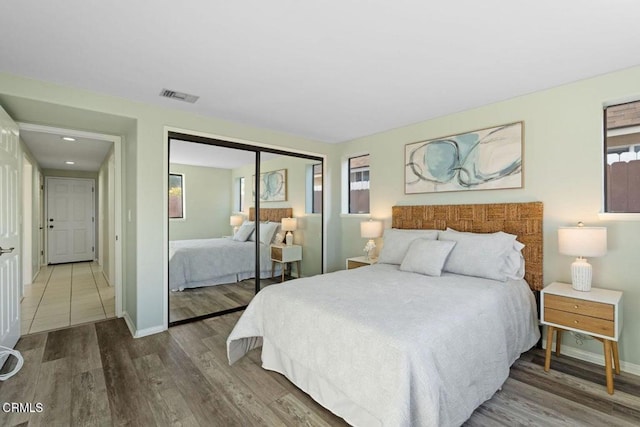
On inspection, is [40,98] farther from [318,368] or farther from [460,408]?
[460,408]

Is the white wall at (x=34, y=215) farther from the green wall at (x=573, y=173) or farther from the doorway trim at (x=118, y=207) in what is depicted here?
the green wall at (x=573, y=173)

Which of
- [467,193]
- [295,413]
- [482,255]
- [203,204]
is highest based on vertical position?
[467,193]

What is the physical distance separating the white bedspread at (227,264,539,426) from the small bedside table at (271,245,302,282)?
5.58ft

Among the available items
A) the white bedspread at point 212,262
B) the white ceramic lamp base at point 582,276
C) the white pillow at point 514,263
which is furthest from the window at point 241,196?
the white ceramic lamp base at point 582,276

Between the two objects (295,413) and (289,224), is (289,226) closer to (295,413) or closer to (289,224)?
(289,224)

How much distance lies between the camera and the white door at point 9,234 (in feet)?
Result: 7.78

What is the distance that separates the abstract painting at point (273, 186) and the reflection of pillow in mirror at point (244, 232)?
14.6 inches

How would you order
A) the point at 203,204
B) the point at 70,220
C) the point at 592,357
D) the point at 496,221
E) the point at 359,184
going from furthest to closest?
1. the point at 70,220
2. the point at 359,184
3. the point at 203,204
4. the point at 496,221
5. the point at 592,357

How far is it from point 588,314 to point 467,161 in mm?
1707

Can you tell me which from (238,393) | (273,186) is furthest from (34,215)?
(238,393)

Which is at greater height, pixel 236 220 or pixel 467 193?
pixel 467 193

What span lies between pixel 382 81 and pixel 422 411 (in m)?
2.35

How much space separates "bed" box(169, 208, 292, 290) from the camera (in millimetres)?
3367

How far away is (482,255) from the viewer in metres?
2.64
